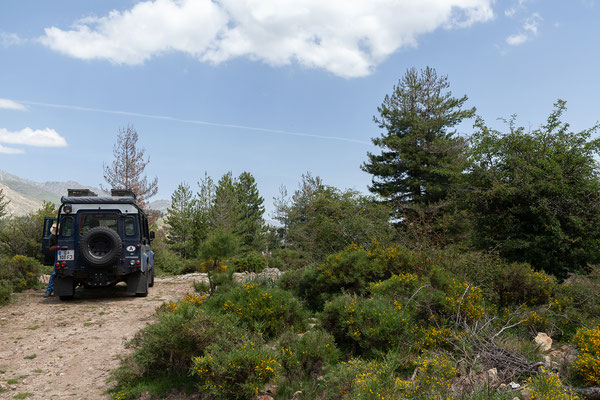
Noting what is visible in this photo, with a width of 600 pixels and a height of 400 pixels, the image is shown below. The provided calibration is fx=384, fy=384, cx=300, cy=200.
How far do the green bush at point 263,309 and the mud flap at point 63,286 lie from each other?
241 inches

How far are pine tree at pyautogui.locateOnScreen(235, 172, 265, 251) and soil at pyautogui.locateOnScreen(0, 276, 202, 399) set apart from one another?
22743mm

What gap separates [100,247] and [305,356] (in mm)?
7754

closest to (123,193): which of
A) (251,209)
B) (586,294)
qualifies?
(586,294)

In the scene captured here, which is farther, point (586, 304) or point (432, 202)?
point (432, 202)

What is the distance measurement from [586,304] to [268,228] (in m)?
32.4

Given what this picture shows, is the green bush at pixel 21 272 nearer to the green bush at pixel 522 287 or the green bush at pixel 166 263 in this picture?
the green bush at pixel 166 263

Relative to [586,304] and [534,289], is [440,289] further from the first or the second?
[586,304]

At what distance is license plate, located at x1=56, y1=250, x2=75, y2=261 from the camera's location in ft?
33.1

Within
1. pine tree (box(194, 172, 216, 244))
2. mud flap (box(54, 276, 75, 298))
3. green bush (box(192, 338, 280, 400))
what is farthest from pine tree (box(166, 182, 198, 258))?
green bush (box(192, 338, 280, 400))

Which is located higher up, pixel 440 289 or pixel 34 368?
pixel 440 289

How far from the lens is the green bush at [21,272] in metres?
12.0

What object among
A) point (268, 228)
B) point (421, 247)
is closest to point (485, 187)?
point (421, 247)

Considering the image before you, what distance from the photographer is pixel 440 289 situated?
669 centimetres

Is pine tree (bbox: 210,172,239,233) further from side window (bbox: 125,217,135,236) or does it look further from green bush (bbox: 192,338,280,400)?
green bush (bbox: 192,338,280,400)
